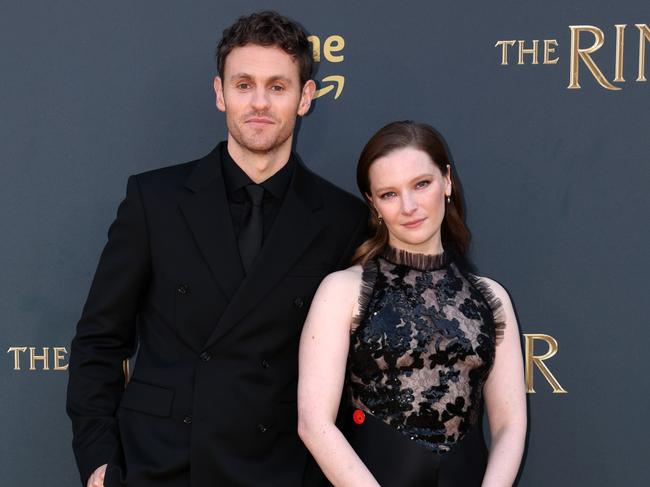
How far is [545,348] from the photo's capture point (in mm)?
2199

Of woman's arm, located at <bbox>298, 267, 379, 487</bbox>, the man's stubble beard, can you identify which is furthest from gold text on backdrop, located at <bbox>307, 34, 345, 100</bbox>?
woman's arm, located at <bbox>298, 267, 379, 487</bbox>

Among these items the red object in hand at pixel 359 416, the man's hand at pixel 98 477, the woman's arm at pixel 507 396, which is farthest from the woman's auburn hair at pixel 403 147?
the man's hand at pixel 98 477

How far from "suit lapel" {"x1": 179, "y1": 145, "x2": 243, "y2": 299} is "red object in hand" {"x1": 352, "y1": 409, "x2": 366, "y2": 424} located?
0.37m

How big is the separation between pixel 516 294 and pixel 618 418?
44 centimetres

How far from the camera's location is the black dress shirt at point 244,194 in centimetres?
181

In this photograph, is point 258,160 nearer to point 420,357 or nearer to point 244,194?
point 244,194

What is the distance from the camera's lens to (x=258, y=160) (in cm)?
182

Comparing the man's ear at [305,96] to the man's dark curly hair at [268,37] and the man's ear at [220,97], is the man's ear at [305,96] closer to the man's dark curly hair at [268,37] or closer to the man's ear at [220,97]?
the man's dark curly hair at [268,37]

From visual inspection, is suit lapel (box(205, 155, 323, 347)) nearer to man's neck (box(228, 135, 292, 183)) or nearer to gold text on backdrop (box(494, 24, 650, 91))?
man's neck (box(228, 135, 292, 183))

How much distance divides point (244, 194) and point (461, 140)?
2.23ft

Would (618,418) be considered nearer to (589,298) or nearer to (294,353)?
(589,298)

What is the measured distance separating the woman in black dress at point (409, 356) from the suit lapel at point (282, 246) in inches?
4.5

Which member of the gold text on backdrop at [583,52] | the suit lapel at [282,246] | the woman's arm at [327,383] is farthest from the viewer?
the gold text on backdrop at [583,52]

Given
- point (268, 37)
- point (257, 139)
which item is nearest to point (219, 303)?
point (257, 139)
